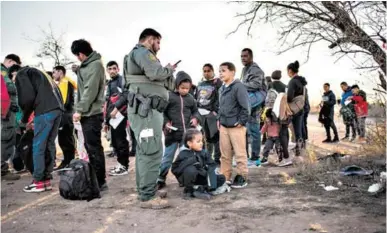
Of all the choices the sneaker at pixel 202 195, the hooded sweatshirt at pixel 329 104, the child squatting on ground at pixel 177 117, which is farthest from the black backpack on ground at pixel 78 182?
the hooded sweatshirt at pixel 329 104

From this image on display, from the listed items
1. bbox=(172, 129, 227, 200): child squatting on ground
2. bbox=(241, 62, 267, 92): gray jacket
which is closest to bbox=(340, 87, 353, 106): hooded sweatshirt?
bbox=(241, 62, 267, 92): gray jacket

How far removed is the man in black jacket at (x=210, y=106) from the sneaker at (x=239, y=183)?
180 cm

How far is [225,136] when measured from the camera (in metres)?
6.09

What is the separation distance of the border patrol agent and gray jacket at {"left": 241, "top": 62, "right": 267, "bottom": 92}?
2474 millimetres

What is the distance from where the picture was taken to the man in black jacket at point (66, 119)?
25.3 feet

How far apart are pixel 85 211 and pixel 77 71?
208cm

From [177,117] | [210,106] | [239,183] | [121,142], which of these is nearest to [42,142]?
[121,142]

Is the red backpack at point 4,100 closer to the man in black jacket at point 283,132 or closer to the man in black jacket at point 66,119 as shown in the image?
the man in black jacket at point 66,119

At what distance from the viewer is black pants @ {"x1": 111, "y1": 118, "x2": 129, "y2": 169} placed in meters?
7.12

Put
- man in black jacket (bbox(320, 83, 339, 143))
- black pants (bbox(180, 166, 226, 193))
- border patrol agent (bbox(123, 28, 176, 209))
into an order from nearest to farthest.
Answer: border patrol agent (bbox(123, 28, 176, 209))
black pants (bbox(180, 166, 226, 193))
man in black jacket (bbox(320, 83, 339, 143))

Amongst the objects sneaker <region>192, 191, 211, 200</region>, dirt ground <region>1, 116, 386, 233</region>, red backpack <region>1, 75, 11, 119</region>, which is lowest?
dirt ground <region>1, 116, 386, 233</region>

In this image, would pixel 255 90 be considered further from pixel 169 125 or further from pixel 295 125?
pixel 169 125

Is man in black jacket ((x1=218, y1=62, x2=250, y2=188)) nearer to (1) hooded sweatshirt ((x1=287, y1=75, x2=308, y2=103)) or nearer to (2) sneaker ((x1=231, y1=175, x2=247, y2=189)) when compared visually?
(2) sneaker ((x1=231, y1=175, x2=247, y2=189))

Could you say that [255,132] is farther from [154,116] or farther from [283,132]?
[154,116]
